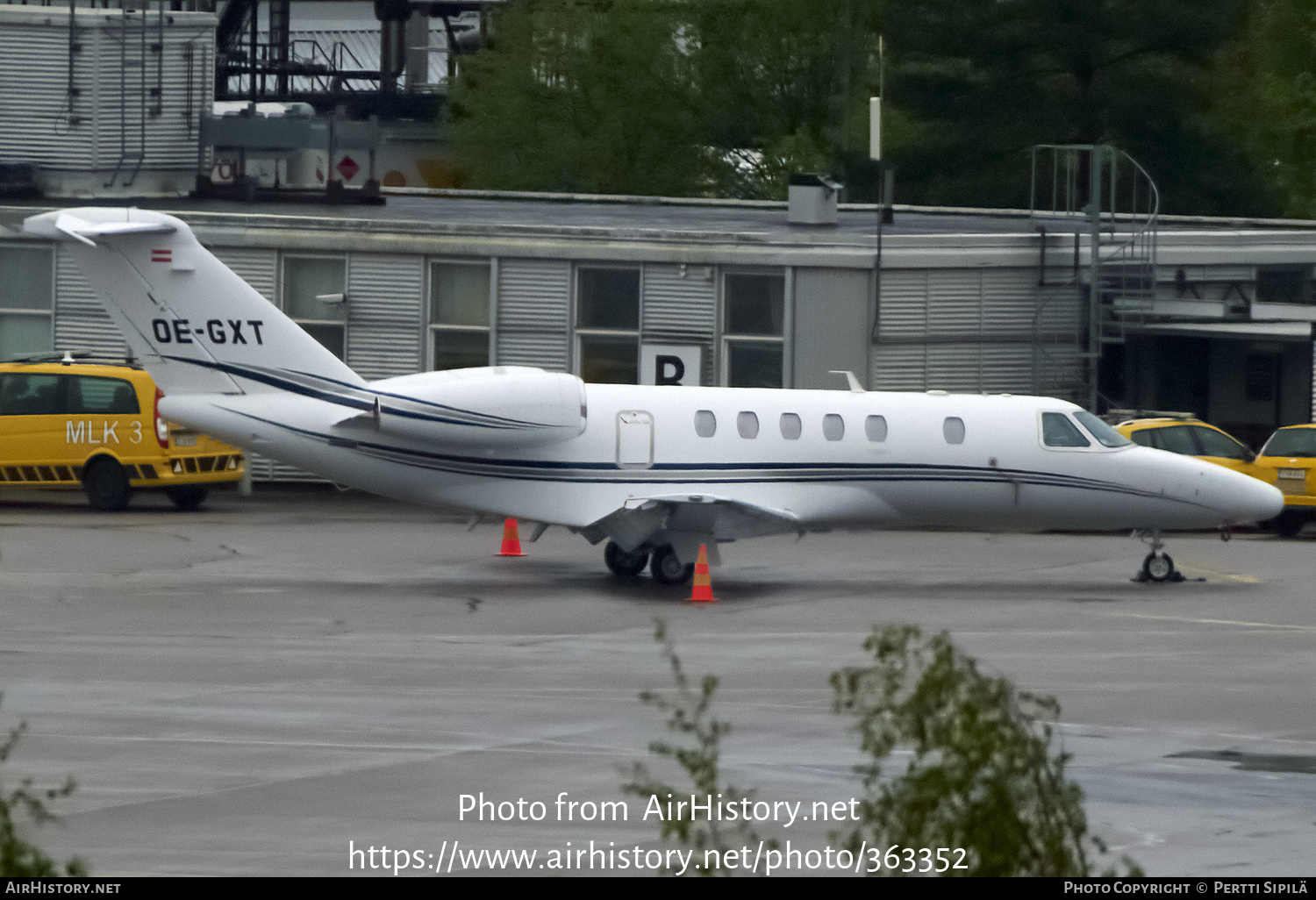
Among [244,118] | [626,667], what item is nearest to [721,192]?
[244,118]

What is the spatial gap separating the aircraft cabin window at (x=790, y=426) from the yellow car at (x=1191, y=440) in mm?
8113

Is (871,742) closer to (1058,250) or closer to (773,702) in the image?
(773,702)

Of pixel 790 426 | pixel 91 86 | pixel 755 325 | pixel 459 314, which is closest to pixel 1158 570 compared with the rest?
pixel 790 426

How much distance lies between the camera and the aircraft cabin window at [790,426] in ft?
74.4

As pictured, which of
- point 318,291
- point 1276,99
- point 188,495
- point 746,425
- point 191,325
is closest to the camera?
point 191,325

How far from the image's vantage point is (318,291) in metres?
32.3

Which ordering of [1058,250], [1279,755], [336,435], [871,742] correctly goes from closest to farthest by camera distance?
[871,742] < [1279,755] < [336,435] < [1058,250]

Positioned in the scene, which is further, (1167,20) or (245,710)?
(1167,20)

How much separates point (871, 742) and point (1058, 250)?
2618 cm

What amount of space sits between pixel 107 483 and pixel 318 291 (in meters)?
5.21

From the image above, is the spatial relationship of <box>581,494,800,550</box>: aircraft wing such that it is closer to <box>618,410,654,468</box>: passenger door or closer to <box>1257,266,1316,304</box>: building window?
<box>618,410,654,468</box>: passenger door

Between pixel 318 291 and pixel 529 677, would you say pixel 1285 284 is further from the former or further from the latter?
pixel 529 677

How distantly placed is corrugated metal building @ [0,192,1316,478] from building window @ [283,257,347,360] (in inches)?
1.1

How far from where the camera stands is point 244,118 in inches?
1511
